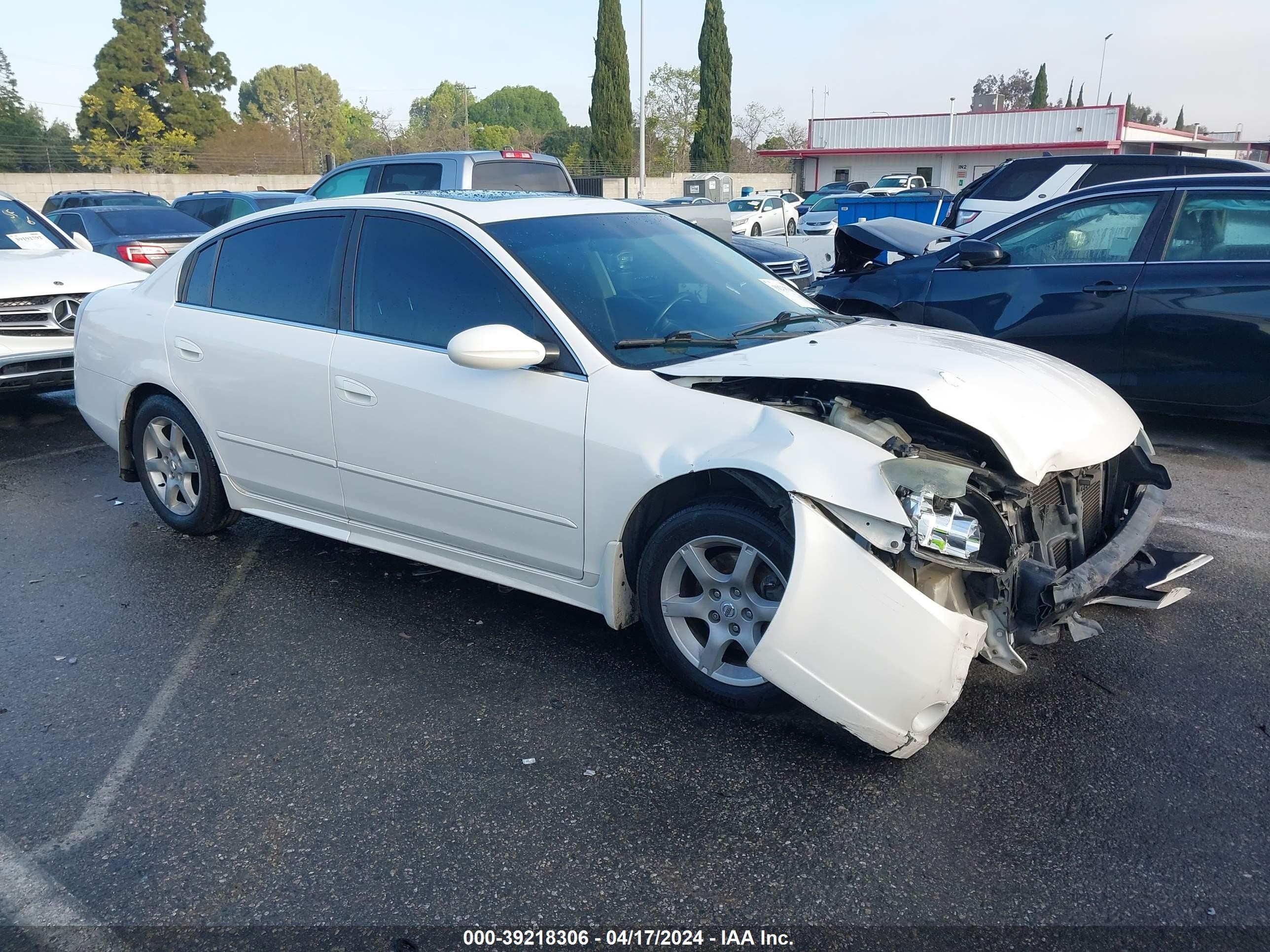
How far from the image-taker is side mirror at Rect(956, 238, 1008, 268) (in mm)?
6309

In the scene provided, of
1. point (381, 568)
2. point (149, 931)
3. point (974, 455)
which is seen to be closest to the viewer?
point (149, 931)

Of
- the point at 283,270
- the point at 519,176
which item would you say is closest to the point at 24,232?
the point at 519,176

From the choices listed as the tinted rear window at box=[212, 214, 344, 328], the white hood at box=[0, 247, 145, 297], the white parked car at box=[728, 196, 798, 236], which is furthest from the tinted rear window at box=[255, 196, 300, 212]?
the white parked car at box=[728, 196, 798, 236]

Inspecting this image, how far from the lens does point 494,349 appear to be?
3.34 meters

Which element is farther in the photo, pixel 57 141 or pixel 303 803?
pixel 57 141

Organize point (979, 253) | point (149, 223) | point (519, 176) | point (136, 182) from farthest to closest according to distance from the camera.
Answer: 1. point (136, 182)
2. point (149, 223)
3. point (519, 176)
4. point (979, 253)

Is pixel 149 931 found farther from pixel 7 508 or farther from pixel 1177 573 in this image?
pixel 7 508

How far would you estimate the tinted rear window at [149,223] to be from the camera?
40.9 ft

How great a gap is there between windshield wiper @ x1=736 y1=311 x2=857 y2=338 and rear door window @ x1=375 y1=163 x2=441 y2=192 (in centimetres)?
620

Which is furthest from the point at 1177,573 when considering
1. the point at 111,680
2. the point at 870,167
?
the point at 870,167

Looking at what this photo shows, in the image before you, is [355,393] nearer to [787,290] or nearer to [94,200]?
[787,290]

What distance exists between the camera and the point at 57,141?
39875 millimetres

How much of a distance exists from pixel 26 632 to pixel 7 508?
1.97 meters

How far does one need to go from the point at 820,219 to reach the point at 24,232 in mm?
20644
